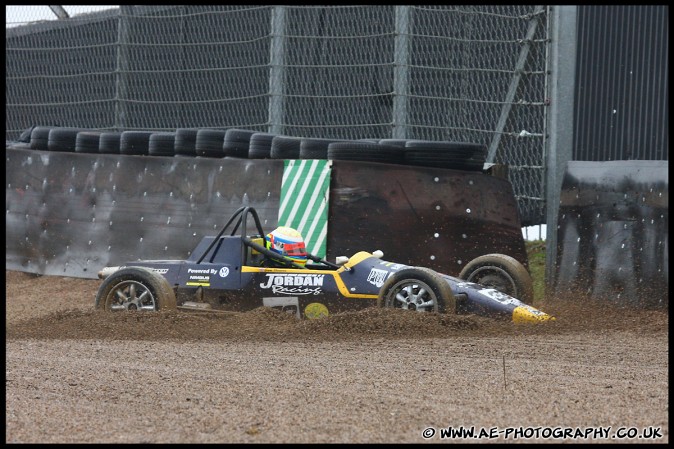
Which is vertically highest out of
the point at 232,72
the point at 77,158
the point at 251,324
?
the point at 232,72

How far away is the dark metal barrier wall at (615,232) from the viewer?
33.0ft

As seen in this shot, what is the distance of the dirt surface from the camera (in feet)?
16.8

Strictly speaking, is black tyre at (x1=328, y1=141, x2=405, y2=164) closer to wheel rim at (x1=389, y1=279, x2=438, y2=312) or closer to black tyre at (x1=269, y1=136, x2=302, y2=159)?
black tyre at (x1=269, y1=136, x2=302, y2=159)

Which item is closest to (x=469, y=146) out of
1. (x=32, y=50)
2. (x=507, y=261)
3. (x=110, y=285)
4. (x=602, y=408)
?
(x=507, y=261)

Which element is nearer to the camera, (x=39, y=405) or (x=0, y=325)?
(x=39, y=405)

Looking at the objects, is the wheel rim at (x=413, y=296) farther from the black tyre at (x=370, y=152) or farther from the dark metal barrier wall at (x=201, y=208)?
the black tyre at (x=370, y=152)

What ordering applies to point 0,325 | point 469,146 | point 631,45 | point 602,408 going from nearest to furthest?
point 602,408, point 0,325, point 469,146, point 631,45

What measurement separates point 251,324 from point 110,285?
5.01 ft

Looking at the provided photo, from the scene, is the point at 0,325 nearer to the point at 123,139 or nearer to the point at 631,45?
the point at 123,139

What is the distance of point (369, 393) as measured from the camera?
19.9 feet

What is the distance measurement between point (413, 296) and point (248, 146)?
3911 millimetres

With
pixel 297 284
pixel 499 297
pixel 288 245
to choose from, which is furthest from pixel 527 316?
pixel 288 245

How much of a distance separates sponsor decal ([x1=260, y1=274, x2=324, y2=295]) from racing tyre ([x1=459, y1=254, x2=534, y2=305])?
4.98 feet

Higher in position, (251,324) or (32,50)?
(32,50)
